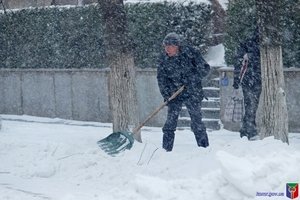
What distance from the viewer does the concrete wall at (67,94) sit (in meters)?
13.8

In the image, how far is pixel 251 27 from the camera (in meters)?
11.9

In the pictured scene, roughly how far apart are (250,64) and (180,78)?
1511 millimetres

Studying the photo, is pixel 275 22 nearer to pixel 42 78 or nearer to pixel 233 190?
pixel 233 190

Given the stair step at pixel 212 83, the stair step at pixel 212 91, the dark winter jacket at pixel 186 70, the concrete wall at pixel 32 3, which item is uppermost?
the concrete wall at pixel 32 3

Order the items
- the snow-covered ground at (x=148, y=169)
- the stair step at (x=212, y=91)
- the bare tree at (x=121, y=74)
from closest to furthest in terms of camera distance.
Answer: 1. the snow-covered ground at (x=148, y=169)
2. the bare tree at (x=121, y=74)
3. the stair step at (x=212, y=91)

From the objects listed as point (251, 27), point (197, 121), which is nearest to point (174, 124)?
point (197, 121)

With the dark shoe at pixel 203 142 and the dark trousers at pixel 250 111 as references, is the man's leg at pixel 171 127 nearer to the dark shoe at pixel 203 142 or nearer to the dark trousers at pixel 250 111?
the dark shoe at pixel 203 142

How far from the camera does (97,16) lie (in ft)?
48.3

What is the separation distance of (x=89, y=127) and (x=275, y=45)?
6.45 meters

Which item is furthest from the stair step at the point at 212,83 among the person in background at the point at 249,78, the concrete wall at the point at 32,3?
the concrete wall at the point at 32,3

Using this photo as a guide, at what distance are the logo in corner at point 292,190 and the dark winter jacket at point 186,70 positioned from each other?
3762mm

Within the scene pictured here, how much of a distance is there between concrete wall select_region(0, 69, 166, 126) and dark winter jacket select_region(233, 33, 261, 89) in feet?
10.3

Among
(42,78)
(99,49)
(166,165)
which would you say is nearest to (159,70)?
(166,165)

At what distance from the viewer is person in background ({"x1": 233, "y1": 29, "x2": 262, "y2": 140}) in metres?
10.4
